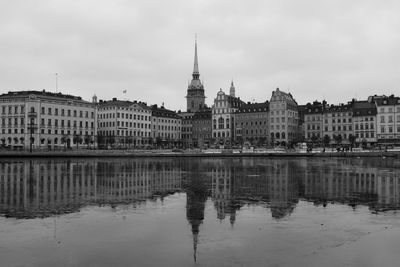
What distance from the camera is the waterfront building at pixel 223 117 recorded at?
162375 millimetres

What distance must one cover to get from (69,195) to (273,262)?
1382 cm

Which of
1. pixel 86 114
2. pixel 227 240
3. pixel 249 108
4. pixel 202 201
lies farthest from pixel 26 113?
pixel 227 240

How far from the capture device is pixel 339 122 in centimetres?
14538

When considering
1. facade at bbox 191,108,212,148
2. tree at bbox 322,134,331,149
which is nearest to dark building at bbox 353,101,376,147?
tree at bbox 322,134,331,149

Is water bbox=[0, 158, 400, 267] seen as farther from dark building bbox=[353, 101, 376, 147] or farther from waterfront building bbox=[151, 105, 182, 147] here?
waterfront building bbox=[151, 105, 182, 147]

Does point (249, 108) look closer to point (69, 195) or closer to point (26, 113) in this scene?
point (26, 113)

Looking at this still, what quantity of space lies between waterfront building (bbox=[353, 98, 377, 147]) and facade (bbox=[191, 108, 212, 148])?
Result: 5439 centimetres

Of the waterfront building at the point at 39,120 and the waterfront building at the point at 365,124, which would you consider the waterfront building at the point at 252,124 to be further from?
the waterfront building at the point at 39,120

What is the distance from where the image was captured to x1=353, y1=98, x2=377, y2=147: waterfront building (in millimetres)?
137750

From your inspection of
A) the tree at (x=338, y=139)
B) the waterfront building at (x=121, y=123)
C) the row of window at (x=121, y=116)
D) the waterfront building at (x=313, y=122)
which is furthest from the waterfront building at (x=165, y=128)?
the tree at (x=338, y=139)

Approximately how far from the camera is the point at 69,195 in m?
21.5

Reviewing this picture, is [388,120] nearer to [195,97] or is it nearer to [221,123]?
[221,123]

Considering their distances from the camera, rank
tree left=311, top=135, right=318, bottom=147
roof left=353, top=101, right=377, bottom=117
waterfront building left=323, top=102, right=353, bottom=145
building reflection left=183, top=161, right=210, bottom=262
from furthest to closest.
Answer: waterfront building left=323, top=102, right=353, bottom=145
tree left=311, top=135, right=318, bottom=147
roof left=353, top=101, right=377, bottom=117
building reflection left=183, top=161, right=210, bottom=262

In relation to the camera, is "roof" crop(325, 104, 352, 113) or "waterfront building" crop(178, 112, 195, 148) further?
"waterfront building" crop(178, 112, 195, 148)
